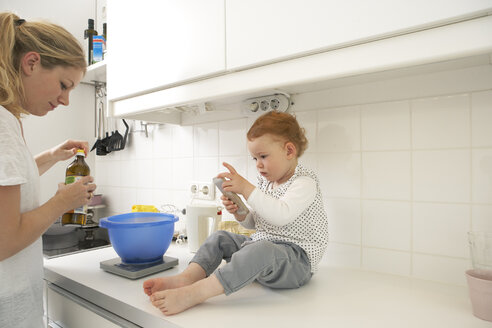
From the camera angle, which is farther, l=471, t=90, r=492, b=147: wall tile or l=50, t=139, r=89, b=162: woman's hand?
l=50, t=139, r=89, b=162: woman's hand

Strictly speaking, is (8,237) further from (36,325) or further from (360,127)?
(360,127)

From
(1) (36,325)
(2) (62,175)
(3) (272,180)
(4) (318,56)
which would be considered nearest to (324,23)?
(4) (318,56)

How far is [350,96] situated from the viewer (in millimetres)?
991

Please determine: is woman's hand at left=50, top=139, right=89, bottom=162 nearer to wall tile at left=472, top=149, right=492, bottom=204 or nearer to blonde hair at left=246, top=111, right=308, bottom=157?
blonde hair at left=246, top=111, right=308, bottom=157

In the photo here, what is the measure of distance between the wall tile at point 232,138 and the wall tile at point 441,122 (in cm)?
61

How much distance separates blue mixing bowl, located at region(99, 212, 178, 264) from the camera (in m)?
0.92

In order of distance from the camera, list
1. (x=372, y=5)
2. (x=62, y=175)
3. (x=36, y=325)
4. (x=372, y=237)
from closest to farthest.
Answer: (x=372, y=5), (x=36, y=325), (x=372, y=237), (x=62, y=175)

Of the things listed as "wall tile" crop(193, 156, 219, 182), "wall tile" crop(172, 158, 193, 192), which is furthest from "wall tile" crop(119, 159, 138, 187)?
"wall tile" crop(193, 156, 219, 182)

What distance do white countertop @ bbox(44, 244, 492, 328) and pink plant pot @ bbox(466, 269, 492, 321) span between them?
0.06 feet

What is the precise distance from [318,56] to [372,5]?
0.48 feet

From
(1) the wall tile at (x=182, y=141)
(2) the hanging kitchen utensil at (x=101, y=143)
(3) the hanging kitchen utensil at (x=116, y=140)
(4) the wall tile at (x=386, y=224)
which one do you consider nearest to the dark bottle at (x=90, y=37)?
(2) the hanging kitchen utensil at (x=101, y=143)

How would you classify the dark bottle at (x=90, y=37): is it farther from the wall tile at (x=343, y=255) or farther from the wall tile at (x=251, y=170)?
the wall tile at (x=343, y=255)

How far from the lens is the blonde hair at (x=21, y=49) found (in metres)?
0.70

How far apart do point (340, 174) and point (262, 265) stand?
433 millimetres
